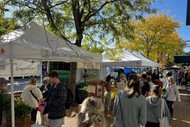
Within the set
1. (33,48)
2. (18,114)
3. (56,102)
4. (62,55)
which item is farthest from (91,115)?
(62,55)

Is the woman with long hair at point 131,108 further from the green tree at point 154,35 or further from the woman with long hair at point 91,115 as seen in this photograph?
the green tree at point 154,35

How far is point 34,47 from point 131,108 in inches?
81.7

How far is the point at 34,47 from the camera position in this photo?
15.1ft

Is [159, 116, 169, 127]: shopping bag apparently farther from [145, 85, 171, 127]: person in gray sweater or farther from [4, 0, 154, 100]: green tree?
[4, 0, 154, 100]: green tree

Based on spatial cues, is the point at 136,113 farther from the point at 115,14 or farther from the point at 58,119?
the point at 115,14

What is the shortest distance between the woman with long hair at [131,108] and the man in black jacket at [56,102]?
41.8 inches

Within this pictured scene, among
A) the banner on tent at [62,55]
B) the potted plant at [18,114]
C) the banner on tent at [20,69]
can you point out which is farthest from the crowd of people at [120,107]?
the banner on tent at [20,69]

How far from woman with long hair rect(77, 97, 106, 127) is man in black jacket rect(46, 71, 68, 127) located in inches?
79.0

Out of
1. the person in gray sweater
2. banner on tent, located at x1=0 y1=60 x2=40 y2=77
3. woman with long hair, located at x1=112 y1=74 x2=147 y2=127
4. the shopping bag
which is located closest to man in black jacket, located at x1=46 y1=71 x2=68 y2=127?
woman with long hair, located at x1=112 y1=74 x2=147 y2=127

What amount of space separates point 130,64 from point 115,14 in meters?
2.65

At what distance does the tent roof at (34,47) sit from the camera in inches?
169

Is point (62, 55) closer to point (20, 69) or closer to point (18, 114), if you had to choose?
point (18, 114)

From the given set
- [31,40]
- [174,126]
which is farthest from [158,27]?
[31,40]

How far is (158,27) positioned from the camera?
27.3 meters
